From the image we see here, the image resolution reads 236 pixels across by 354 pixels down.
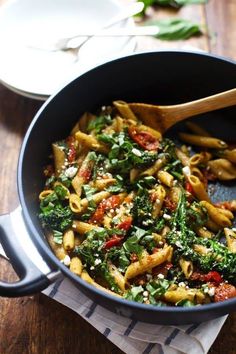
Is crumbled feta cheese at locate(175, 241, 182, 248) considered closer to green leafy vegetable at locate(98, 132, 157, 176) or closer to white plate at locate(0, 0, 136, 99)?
green leafy vegetable at locate(98, 132, 157, 176)

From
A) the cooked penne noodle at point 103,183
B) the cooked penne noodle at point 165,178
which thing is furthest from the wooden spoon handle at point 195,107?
the cooked penne noodle at point 103,183

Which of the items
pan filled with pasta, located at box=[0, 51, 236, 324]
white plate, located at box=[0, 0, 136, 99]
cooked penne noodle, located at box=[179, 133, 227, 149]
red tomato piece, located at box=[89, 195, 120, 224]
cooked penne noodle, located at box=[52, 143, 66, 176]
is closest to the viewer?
pan filled with pasta, located at box=[0, 51, 236, 324]

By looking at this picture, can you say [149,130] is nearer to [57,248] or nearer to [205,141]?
[205,141]

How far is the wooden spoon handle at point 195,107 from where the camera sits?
1.73m

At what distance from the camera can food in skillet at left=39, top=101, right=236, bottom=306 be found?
151cm

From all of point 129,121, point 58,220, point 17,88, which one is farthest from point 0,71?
point 58,220

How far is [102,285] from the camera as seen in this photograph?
1510 mm

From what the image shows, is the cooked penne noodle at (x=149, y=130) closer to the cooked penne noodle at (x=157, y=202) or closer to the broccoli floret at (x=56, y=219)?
the cooked penne noodle at (x=157, y=202)

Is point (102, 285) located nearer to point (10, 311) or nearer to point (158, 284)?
point (158, 284)

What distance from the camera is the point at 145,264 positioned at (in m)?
1.51

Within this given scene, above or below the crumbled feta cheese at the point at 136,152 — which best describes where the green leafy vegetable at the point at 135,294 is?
below

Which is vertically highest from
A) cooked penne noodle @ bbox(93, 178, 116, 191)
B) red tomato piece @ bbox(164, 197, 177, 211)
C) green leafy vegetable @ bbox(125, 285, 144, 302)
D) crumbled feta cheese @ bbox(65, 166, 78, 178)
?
crumbled feta cheese @ bbox(65, 166, 78, 178)

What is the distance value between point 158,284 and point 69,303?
26 cm

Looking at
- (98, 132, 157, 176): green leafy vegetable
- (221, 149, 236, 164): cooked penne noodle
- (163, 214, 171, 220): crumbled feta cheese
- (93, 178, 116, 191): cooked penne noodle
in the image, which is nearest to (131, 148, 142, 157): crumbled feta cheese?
(98, 132, 157, 176): green leafy vegetable
